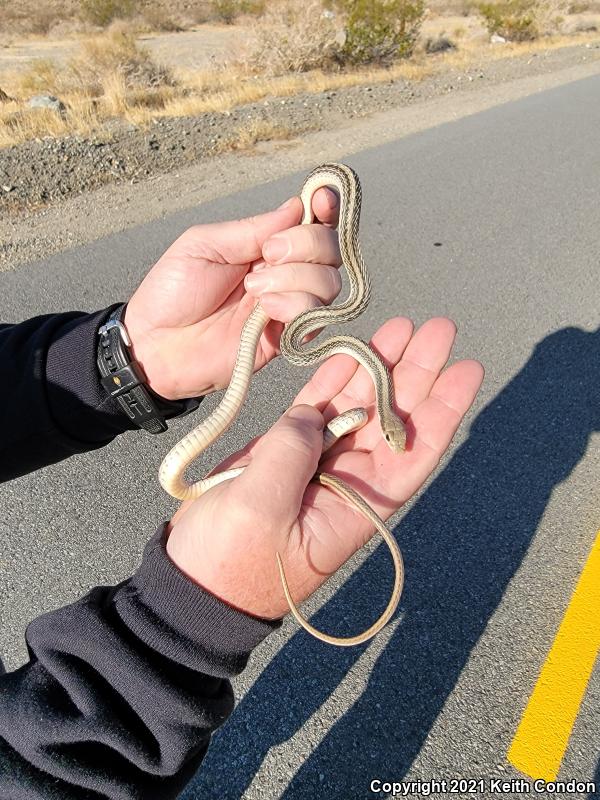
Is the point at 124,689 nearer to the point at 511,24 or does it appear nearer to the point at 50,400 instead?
the point at 50,400

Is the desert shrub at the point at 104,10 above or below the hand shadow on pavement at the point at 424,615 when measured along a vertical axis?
above

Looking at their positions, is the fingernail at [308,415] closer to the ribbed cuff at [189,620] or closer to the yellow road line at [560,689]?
the ribbed cuff at [189,620]

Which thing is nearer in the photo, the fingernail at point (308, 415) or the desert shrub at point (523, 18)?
the fingernail at point (308, 415)

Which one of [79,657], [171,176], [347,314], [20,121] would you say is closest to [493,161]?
[171,176]

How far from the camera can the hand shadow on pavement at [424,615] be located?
232 centimetres

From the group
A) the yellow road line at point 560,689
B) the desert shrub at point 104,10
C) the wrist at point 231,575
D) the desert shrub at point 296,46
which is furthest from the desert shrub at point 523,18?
the wrist at point 231,575

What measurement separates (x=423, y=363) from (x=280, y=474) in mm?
1124

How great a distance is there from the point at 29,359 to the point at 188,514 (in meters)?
1.27

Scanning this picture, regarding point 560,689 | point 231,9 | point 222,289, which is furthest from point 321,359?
point 231,9

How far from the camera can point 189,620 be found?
1671mm

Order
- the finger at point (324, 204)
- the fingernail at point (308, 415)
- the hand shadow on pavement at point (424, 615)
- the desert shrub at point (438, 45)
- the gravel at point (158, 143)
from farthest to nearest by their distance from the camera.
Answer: the desert shrub at point (438, 45)
the gravel at point (158, 143)
the finger at point (324, 204)
the fingernail at point (308, 415)
the hand shadow on pavement at point (424, 615)

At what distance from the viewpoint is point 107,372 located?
2.73m

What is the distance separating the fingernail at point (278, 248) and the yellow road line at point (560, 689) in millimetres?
2110

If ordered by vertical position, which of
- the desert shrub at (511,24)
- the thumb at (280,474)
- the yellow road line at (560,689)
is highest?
the desert shrub at (511,24)
